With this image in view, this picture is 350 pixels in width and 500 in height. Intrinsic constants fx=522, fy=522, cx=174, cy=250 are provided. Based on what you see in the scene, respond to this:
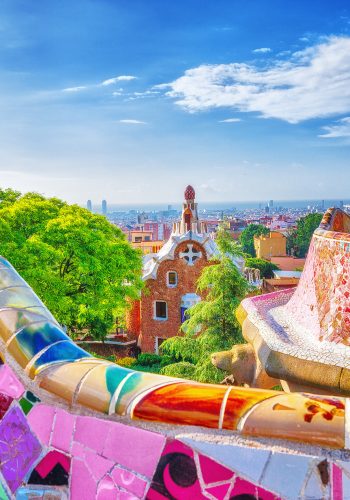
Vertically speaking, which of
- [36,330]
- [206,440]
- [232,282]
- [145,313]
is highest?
[36,330]

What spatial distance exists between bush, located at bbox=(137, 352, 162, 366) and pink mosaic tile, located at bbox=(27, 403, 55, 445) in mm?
17725

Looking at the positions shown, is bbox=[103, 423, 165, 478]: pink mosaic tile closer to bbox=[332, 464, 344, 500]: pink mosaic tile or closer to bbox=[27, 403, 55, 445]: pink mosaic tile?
bbox=[27, 403, 55, 445]: pink mosaic tile

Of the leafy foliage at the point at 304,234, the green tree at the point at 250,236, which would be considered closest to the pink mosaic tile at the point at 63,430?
the leafy foliage at the point at 304,234

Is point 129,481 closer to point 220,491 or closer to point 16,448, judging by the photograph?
point 220,491

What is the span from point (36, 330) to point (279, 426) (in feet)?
4.07

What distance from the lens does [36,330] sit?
248cm

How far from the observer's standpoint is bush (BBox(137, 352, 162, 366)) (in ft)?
64.7

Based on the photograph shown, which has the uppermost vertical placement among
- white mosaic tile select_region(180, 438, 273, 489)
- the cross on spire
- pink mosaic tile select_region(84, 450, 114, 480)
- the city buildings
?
white mosaic tile select_region(180, 438, 273, 489)

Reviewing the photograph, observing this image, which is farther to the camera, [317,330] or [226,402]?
[317,330]

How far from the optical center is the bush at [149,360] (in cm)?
1972

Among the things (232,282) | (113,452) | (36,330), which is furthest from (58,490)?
(232,282)

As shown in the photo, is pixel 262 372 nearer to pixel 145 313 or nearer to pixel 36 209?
pixel 36 209

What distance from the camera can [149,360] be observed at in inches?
780

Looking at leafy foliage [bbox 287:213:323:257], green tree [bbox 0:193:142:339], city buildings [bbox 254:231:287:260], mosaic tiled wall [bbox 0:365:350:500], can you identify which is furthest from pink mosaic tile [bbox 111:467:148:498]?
leafy foliage [bbox 287:213:323:257]
